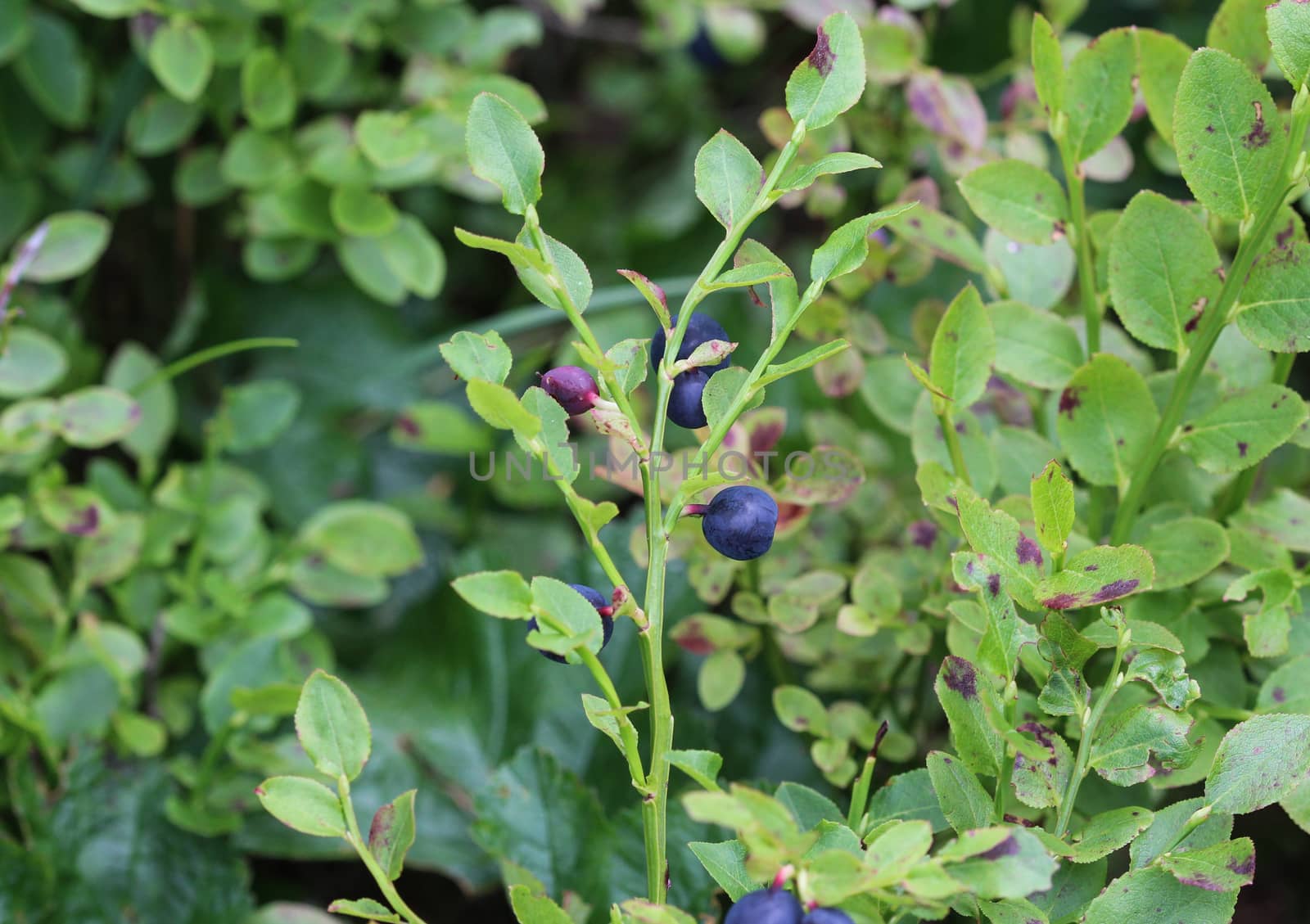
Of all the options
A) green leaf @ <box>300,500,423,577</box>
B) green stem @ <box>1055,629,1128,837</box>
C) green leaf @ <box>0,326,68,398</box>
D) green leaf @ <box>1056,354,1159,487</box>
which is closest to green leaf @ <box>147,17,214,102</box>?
green leaf @ <box>0,326,68,398</box>

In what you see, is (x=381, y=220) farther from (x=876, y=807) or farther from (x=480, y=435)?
(x=876, y=807)

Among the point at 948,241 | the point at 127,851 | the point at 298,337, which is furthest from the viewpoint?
the point at 298,337

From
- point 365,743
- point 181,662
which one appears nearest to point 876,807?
point 365,743

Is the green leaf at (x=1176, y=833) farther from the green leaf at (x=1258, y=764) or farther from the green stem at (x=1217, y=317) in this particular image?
the green stem at (x=1217, y=317)

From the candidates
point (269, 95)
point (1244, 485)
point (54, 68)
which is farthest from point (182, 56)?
point (1244, 485)

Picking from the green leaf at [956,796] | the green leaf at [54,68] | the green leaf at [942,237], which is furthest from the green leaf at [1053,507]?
the green leaf at [54,68]
